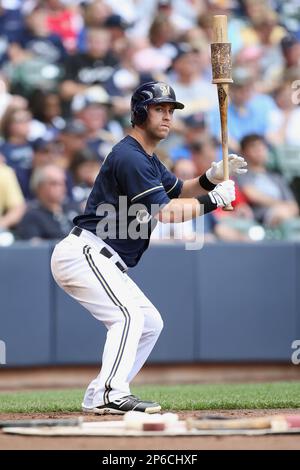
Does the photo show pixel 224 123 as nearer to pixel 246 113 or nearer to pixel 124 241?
pixel 124 241

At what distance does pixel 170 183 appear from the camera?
7.33 metres

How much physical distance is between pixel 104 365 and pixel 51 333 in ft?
13.3

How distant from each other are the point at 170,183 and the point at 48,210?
3.34m

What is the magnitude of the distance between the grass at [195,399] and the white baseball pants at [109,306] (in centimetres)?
54

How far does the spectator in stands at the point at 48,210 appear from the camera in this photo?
1044 cm

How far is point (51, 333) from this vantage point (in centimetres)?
1055

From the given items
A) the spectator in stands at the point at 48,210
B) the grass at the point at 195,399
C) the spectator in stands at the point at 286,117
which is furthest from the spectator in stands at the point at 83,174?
the grass at the point at 195,399

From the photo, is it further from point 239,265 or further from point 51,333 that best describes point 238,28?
point 51,333

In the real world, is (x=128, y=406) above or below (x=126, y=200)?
below

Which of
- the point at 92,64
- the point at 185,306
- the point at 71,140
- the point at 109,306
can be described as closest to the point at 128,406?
the point at 109,306

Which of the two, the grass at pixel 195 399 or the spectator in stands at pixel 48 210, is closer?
the grass at pixel 195 399

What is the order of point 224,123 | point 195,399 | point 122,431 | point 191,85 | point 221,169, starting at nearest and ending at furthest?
point 122,431
point 224,123
point 221,169
point 195,399
point 191,85

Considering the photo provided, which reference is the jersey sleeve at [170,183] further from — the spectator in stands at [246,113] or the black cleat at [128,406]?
the spectator in stands at [246,113]
